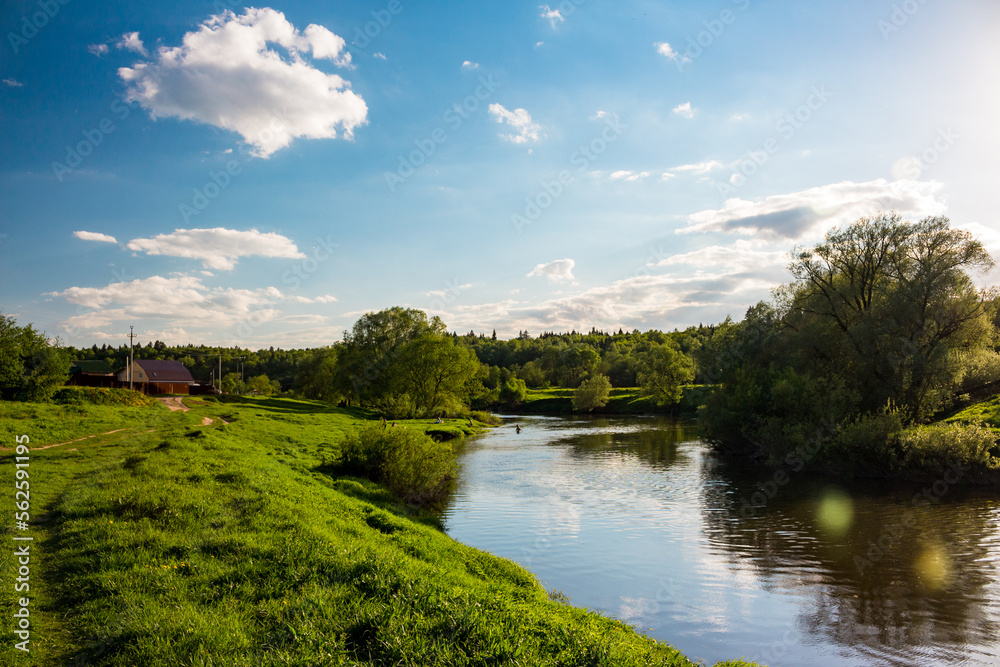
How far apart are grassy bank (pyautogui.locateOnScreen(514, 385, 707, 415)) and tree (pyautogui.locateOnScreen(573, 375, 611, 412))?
6.27 ft

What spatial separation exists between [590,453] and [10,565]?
42.9 meters

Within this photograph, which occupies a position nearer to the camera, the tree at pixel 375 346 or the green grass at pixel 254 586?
the green grass at pixel 254 586

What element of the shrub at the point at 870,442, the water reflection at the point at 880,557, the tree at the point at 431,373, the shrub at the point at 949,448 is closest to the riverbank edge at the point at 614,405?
the tree at the point at 431,373

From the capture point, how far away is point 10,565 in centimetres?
943

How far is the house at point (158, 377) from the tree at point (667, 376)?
7264 cm

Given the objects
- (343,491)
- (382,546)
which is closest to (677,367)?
(343,491)

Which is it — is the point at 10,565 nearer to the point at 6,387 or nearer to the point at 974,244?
the point at 6,387

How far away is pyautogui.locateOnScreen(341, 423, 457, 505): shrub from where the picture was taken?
27.7 meters

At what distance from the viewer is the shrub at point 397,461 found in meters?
27.7

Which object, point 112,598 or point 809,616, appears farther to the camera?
point 809,616

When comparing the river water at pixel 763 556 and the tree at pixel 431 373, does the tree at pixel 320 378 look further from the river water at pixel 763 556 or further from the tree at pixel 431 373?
the river water at pixel 763 556

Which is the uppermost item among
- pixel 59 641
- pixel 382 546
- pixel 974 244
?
pixel 974 244

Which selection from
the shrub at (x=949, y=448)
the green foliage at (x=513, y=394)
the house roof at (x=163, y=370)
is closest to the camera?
the shrub at (x=949, y=448)

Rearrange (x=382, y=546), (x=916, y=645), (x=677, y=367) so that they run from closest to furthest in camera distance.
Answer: (x=916, y=645)
(x=382, y=546)
(x=677, y=367)
